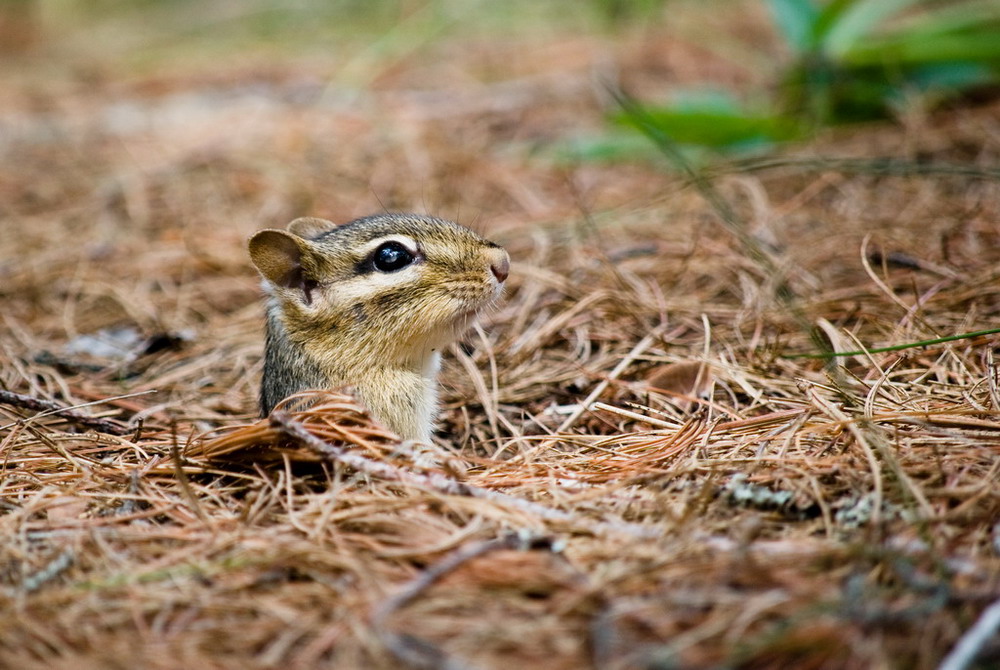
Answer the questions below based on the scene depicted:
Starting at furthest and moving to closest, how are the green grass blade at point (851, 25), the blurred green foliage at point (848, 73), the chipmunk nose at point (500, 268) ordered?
1. the green grass blade at point (851, 25)
2. the blurred green foliage at point (848, 73)
3. the chipmunk nose at point (500, 268)

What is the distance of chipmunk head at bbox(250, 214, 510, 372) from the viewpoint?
10.2ft

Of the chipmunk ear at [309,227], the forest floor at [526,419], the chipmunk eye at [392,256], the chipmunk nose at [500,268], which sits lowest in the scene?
the forest floor at [526,419]

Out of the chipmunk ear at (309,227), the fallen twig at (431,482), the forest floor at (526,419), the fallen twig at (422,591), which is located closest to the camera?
the fallen twig at (422,591)

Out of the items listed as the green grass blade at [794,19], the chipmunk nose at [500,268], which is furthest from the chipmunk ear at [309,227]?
the green grass blade at [794,19]

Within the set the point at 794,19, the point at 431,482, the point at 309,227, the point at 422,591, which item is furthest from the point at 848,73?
the point at 422,591

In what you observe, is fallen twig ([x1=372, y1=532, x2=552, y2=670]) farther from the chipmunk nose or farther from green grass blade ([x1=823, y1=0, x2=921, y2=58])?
green grass blade ([x1=823, y1=0, x2=921, y2=58])

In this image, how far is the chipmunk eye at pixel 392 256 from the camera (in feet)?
10.4

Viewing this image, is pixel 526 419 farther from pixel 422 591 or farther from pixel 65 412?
pixel 65 412

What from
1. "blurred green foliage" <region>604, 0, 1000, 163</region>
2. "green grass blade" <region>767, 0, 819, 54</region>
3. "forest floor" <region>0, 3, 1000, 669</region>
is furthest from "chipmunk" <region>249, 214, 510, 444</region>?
"green grass blade" <region>767, 0, 819, 54</region>

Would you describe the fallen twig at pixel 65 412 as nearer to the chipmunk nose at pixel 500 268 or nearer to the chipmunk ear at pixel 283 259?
the chipmunk ear at pixel 283 259

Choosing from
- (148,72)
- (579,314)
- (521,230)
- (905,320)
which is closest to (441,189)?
(521,230)

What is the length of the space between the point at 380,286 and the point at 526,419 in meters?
0.74

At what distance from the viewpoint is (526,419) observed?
3.34 m

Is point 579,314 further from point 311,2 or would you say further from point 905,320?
point 311,2
